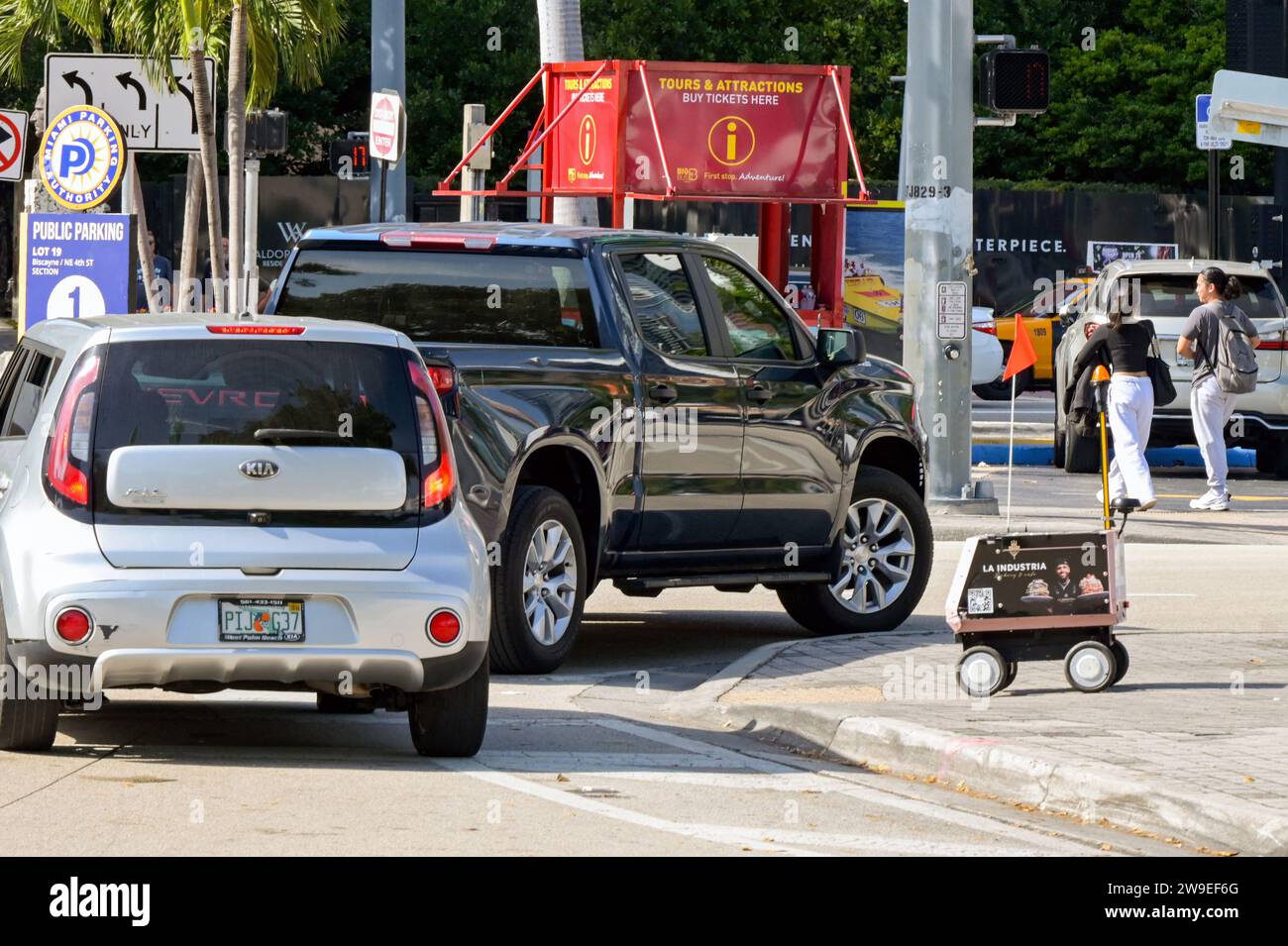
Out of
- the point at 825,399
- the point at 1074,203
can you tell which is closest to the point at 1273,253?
the point at 1074,203

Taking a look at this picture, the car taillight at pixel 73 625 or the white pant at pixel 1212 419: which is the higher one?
the white pant at pixel 1212 419

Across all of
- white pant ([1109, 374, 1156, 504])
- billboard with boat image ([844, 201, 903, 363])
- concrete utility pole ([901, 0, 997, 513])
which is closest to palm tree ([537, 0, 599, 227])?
concrete utility pole ([901, 0, 997, 513])

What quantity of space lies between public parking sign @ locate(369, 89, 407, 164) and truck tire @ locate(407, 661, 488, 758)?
15.1m

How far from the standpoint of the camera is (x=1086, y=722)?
956 cm

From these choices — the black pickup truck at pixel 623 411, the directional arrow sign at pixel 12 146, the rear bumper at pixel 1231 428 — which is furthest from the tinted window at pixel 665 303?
the directional arrow sign at pixel 12 146

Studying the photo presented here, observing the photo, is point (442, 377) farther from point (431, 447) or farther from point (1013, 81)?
point (1013, 81)

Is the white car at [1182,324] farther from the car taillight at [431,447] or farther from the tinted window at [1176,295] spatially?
the car taillight at [431,447]

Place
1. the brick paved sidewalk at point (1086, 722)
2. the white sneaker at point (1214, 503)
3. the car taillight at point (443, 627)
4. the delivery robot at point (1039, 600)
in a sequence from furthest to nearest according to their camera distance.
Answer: the white sneaker at point (1214, 503)
the delivery robot at point (1039, 600)
the car taillight at point (443, 627)
the brick paved sidewalk at point (1086, 722)

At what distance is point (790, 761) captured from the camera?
942 cm

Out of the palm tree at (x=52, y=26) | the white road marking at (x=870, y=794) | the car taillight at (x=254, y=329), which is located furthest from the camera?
the palm tree at (x=52, y=26)

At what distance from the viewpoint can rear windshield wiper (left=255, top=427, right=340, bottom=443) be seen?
27.9 ft

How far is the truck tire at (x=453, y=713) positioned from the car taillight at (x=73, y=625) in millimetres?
1233

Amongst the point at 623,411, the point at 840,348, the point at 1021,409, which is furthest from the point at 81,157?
the point at 1021,409

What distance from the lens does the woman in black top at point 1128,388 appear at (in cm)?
1812
